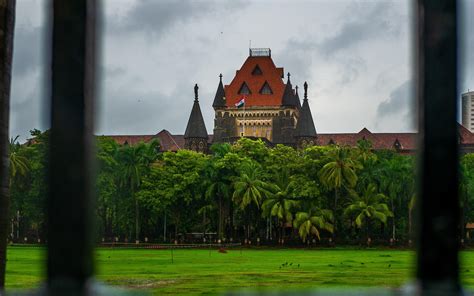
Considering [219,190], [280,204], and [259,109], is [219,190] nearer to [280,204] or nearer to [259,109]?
[280,204]

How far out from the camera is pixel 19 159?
53750mm

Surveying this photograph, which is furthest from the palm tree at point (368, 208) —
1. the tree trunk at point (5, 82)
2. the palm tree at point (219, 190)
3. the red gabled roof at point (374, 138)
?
the red gabled roof at point (374, 138)

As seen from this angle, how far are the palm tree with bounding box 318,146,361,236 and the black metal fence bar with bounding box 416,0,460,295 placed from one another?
Result: 50699 mm

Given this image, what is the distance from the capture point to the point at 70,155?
291 cm

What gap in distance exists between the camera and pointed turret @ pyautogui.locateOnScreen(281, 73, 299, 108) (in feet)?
321

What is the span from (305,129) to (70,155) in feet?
297

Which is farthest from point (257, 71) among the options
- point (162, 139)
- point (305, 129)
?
point (162, 139)

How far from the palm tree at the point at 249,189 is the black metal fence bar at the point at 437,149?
4901cm

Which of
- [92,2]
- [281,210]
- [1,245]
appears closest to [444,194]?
[92,2]

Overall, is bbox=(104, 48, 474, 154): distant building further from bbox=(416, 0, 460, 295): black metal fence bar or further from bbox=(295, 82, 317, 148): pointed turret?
bbox=(416, 0, 460, 295): black metal fence bar

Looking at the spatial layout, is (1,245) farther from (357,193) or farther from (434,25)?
(357,193)

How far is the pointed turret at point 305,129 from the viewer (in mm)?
92438

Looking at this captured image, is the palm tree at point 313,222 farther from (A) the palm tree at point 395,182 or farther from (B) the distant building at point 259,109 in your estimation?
(B) the distant building at point 259,109

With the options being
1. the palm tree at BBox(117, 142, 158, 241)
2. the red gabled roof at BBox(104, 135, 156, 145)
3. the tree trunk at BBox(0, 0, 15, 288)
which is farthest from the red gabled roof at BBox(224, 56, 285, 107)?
the tree trunk at BBox(0, 0, 15, 288)
